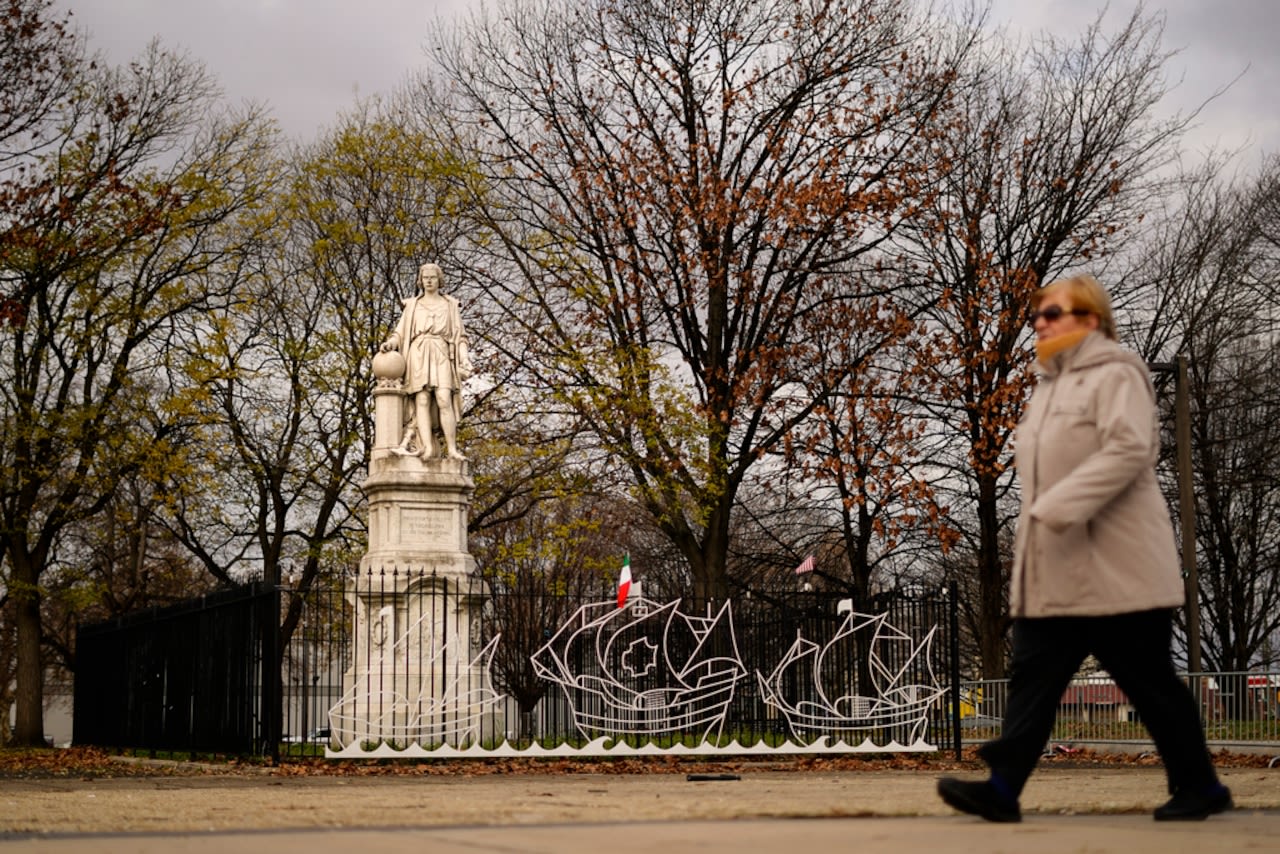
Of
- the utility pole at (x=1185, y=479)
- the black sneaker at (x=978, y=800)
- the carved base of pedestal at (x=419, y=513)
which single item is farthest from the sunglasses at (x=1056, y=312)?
the utility pole at (x=1185, y=479)

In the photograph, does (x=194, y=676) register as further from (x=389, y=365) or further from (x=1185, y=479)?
(x=1185, y=479)

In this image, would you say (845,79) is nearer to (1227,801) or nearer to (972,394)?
(972,394)

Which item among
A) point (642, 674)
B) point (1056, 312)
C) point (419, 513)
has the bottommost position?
point (642, 674)

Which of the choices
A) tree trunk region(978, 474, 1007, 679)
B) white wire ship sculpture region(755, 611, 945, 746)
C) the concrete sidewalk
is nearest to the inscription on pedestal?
white wire ship sculpture region(755, 611, 945, 746)

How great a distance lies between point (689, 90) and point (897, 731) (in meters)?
13.7

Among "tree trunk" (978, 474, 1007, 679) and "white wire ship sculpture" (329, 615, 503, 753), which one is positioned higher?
"tree trunk" (978, 474, 1007, 679)

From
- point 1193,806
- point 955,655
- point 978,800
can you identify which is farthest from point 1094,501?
point 955,655

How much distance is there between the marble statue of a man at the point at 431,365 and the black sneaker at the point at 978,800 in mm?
15792

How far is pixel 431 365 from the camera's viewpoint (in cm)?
2152

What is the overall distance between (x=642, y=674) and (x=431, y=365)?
5.01 metres

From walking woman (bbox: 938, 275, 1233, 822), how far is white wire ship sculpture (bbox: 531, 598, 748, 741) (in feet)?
40.3

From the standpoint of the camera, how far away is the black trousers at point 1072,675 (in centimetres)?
589

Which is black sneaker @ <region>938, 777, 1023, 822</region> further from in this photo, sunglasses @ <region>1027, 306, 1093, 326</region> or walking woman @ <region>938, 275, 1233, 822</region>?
sunglasses @ <region>1027, 306, 1093, 326</region>

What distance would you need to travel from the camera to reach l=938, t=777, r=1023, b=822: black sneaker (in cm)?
583
